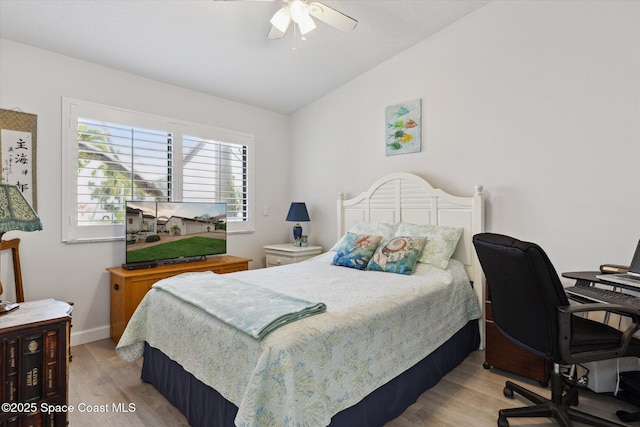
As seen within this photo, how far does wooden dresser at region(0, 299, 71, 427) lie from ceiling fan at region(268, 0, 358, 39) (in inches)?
85.3

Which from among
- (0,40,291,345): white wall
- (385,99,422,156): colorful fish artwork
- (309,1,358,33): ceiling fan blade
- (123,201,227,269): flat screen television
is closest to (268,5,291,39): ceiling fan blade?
(309,1,358,33): ceiling fan blade

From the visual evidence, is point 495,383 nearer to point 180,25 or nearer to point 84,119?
point 180,25

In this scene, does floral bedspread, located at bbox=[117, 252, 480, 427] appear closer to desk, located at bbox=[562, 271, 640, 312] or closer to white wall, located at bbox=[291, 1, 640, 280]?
desk, located at bbox=[562, 271, 640, 312]

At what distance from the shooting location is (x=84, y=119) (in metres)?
2.97

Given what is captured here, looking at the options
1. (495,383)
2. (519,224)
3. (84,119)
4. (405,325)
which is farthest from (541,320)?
(84,119)

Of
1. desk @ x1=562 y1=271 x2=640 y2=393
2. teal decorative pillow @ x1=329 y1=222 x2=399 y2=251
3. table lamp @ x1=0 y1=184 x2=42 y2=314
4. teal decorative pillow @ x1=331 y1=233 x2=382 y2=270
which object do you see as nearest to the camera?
table lamp @ x1=0 y1=184 x2=42 y2=314

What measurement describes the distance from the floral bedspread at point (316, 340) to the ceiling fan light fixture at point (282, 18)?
1787mm

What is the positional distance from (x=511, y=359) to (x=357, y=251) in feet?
4.50

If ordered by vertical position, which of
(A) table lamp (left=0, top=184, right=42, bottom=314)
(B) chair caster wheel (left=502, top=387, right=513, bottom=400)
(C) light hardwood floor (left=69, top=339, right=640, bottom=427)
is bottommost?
(C) light hardwood floor (left=69, top=339, right=640, bottom=427)

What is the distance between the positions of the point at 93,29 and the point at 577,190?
12.7ft

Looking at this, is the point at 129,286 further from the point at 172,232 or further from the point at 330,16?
the point at 330,16

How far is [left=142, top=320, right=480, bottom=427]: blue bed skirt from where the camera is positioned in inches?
63.9

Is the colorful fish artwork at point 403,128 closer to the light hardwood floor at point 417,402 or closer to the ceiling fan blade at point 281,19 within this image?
the ceiling fan blade at point 281,19

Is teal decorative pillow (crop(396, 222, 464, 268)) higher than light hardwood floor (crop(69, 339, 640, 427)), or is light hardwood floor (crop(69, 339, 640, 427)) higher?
teal decorative pillow (crop(396, 222, 464, 268))
